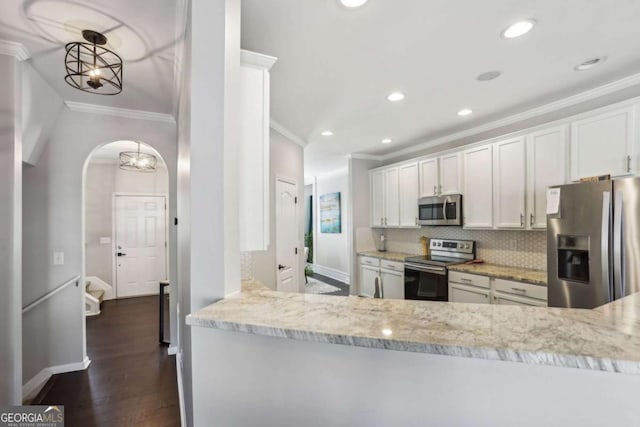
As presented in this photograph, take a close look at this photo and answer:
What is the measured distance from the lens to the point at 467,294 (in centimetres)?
319

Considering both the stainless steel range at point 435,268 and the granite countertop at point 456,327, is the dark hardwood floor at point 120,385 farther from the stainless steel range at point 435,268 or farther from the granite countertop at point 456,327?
the stainless steel range at point 435,268

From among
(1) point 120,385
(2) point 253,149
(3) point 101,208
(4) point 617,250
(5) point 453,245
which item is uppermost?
(2) point 253,149

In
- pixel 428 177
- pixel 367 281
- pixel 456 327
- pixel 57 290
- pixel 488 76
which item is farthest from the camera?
pixel 367 281

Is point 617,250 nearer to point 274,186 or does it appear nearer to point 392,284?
point 392,284

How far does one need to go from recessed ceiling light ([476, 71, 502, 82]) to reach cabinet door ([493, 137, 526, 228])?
→ 1.00m

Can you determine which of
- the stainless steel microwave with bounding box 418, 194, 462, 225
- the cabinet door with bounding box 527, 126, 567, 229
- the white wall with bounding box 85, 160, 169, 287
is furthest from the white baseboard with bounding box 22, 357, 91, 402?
the cabinet door with bounding box 527, 126, 567, 229

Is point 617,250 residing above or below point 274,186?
below

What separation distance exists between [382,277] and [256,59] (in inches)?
152

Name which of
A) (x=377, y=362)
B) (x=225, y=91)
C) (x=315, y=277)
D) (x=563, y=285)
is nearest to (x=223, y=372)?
(x=377, y=362)

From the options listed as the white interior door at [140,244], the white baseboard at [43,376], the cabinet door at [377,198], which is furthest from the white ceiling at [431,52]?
the white interior door at [140,244]

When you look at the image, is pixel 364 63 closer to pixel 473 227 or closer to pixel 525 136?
pixel 525 136

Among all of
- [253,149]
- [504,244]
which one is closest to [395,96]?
[253,149]

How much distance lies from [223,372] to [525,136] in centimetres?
345

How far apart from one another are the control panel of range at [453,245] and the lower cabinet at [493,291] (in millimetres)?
542
